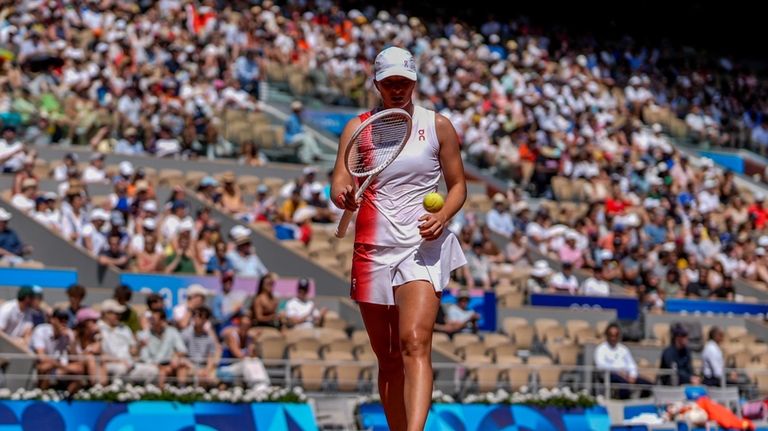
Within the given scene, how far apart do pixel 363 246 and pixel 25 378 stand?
6294 millimetres

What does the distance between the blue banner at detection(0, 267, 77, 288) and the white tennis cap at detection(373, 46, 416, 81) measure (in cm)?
925

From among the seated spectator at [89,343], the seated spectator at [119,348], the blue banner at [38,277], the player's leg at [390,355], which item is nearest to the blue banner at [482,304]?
the blue banner at [38,277]

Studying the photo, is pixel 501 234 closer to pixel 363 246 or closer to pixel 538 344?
pixel 538 344

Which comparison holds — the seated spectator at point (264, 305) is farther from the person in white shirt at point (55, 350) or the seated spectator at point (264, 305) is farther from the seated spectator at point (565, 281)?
the seated spectator at point (565, 281)

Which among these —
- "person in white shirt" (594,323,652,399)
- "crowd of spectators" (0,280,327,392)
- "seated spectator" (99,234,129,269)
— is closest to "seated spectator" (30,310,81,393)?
"crowd of spectators" (0,280,327,392)

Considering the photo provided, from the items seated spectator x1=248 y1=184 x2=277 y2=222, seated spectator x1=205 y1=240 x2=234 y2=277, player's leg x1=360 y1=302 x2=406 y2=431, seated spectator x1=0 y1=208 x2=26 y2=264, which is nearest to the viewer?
player's leg x1=360 y1=302 x2=406 y2=431

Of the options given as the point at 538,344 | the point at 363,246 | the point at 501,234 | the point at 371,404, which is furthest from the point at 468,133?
the point at 363,246

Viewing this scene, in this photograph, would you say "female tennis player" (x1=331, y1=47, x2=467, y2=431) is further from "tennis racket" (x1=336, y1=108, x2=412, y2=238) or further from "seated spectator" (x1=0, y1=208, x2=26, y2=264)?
"seated spectator" (x1=0, y1=208, x2=26, y2=264)

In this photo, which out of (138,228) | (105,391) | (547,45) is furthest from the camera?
(547,45)

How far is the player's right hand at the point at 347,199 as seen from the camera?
673 cm

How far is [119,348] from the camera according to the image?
1357 cm

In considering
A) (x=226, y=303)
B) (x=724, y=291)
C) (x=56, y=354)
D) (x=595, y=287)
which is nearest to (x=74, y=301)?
(x=56, y=354)

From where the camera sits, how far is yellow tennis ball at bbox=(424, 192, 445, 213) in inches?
263

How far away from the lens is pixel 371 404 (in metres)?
12.2
